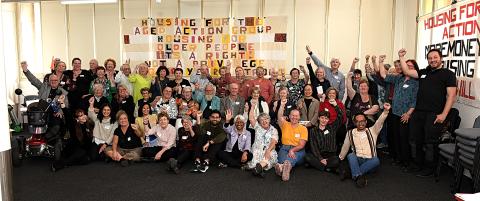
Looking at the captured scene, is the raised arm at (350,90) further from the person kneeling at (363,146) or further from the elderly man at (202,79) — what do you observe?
the elderly man at (202,79)

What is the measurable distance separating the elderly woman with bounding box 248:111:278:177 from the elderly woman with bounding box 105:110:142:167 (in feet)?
5.37

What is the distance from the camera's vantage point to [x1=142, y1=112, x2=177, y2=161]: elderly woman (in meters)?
5.51

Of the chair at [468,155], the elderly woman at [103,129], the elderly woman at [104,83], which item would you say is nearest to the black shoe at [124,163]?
the elderly woman at [103,129]

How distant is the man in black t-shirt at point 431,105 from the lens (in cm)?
445

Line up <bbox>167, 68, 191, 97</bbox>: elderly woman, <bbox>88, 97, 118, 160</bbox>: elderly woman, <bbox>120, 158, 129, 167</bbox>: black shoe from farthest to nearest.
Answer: <bbox>167, 68, 191, 97</bbox>: elderly woman
<bbox>88, 97, 118, 160</bbox>: elderly woman
<bbox>120, 158, 129, 167</bbox>: black shoe

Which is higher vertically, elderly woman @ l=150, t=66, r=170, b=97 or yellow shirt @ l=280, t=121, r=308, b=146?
elderly woman @ l=150, t=66, r=170, b=97

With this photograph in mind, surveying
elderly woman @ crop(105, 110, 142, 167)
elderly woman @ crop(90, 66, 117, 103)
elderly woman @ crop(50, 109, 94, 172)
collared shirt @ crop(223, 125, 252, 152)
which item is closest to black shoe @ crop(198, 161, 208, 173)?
collared shirt @ crop(223, 125, 252, 152)

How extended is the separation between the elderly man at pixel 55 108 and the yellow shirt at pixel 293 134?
3049 millimetres

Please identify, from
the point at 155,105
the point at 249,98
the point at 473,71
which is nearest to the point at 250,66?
the point at 249,98

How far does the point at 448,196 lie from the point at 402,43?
460 centimetres

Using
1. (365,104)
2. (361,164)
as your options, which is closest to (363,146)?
(361,164)

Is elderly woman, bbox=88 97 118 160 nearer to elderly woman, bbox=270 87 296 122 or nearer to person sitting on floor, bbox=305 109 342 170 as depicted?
elderly woman, bbox=270 87 296 122

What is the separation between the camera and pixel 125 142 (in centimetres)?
560

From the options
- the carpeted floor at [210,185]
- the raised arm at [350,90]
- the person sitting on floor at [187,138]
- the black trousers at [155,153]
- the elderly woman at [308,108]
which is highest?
the raised arm at [350,90]
